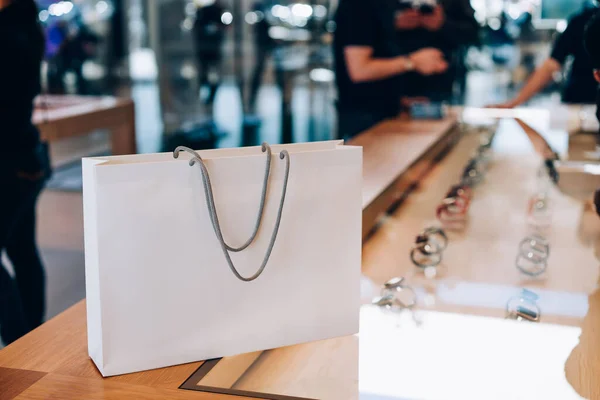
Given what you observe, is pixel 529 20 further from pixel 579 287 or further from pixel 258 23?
pixel 579 287

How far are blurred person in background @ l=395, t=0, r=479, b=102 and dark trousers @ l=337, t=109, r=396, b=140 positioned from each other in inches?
17.7

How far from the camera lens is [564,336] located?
0.81m

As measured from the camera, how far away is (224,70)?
586 centimetres

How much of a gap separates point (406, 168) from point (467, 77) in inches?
128

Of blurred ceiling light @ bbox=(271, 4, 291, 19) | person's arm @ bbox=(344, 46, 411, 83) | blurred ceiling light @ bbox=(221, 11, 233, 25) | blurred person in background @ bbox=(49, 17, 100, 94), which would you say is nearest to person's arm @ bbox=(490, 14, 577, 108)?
person's arm @ bbox=(344, 46, 411, 83)

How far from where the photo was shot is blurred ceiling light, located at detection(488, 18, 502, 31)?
4.45m

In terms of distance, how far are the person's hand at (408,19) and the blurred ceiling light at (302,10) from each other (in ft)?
6.49

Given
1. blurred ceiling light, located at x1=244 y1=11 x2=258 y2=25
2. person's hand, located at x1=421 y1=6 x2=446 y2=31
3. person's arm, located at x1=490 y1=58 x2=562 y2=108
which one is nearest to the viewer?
person's arm, located at x1=490 y1=58 x2=562 y2=108

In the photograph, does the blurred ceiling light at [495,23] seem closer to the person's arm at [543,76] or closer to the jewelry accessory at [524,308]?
the person's arm at [543,76]

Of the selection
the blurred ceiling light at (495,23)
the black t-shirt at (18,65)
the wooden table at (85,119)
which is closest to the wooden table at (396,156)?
the black t-shirt at (18,65)

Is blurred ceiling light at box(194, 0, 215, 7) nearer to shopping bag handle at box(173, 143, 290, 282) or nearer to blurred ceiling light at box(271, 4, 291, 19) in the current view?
blurred ceiling light at box(271, 4, 291, 19)

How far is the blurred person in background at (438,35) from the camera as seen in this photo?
3.23 metres

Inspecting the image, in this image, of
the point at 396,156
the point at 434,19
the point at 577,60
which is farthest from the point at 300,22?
the point at 396,156

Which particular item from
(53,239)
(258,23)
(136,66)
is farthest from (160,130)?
(53,239)
